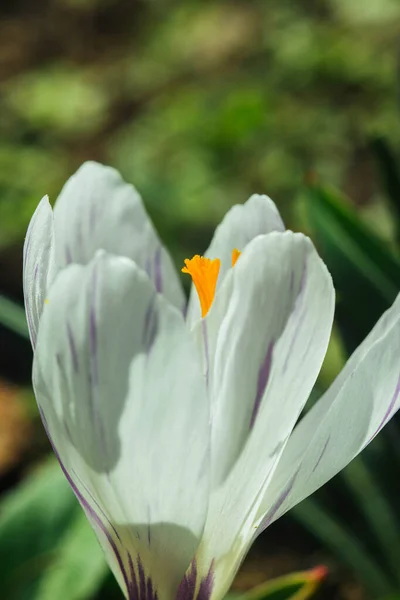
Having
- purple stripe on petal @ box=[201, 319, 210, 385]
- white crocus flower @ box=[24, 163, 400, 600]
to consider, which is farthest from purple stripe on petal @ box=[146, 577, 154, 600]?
purple stripe on petal @ box=[201, 319, 210, 385]

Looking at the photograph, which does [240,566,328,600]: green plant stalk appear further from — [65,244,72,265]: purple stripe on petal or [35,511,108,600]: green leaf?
[65,244,72,265]: purple stripe on petal

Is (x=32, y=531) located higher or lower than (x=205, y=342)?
lower

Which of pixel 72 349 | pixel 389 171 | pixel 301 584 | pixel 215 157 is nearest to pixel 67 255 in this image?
pixel 72 349

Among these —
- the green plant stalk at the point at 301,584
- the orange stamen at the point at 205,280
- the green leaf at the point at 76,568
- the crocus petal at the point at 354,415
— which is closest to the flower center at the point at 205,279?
the orange stamen at the point at 205,280

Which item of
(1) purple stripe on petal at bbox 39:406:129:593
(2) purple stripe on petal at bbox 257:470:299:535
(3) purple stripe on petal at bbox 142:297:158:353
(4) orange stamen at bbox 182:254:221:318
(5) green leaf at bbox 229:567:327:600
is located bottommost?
(5) green leaf at bbox 229:567:327:600

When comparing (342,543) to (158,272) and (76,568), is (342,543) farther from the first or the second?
(158,272)

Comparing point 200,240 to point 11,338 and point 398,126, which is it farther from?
point 11,338

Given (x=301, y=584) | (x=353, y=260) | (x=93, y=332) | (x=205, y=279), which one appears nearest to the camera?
(x=93, y=332)
